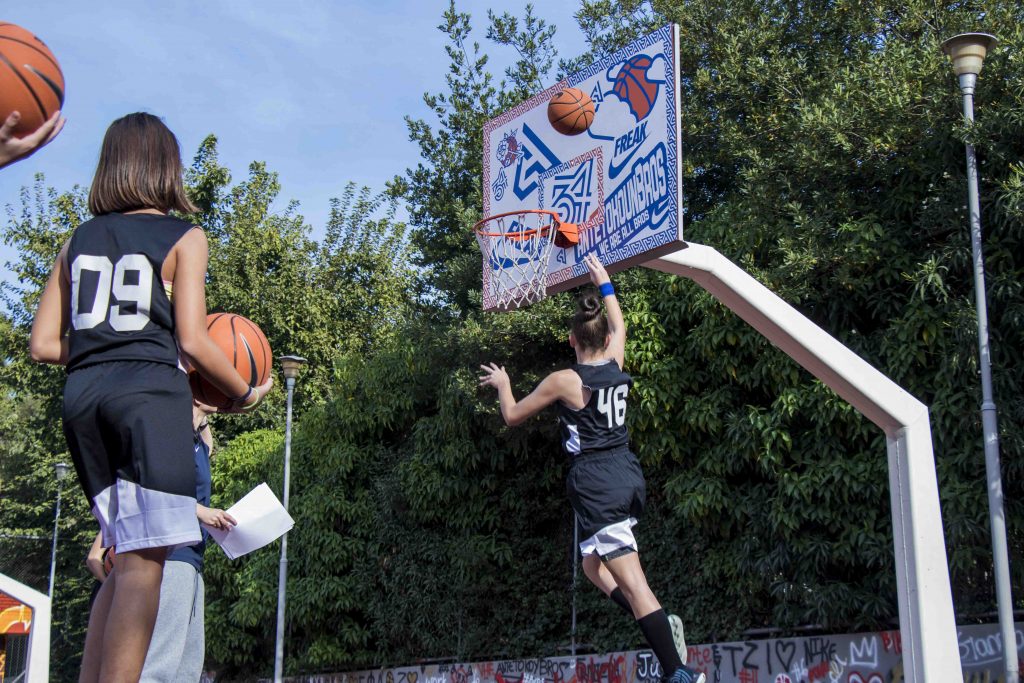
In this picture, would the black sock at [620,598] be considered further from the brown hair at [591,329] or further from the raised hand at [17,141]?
the raised hand at [17,141]

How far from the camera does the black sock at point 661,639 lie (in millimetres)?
5184

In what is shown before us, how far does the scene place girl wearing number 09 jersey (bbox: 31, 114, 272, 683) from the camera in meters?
2.97

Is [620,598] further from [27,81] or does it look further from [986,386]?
[986,386]

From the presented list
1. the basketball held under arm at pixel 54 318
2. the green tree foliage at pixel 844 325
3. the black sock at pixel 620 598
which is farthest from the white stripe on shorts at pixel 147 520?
the green tree foliage at pixel 844 325

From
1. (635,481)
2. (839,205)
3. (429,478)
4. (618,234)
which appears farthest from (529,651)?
(635,481)

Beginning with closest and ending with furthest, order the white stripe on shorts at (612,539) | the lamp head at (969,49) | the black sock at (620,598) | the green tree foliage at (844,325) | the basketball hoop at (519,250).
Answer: the white stripe on shorts at (612,539), the black sock at (620,598), the basketball hoop at (519,250), the lamp head at (969,49), the green tree foliage at (844,325)

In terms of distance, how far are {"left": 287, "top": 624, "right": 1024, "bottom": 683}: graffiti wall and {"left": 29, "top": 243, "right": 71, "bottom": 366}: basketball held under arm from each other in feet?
32.9

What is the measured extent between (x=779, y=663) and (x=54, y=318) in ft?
36.5

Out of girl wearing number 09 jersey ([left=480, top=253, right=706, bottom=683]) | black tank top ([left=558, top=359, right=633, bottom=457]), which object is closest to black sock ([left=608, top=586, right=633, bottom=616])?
girl wearing number 09 jersey ([left=480, top=253, right=706, bottom=683])

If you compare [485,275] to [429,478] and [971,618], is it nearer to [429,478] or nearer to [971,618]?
[971,618]

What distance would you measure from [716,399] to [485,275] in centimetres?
494

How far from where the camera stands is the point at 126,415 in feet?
9.72

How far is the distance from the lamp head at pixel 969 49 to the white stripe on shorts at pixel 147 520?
9161 mm

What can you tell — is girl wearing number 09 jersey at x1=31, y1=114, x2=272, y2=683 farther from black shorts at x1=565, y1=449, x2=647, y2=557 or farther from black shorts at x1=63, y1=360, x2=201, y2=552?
black shorts at x1=565, y1=449, x2=647, y2=557
